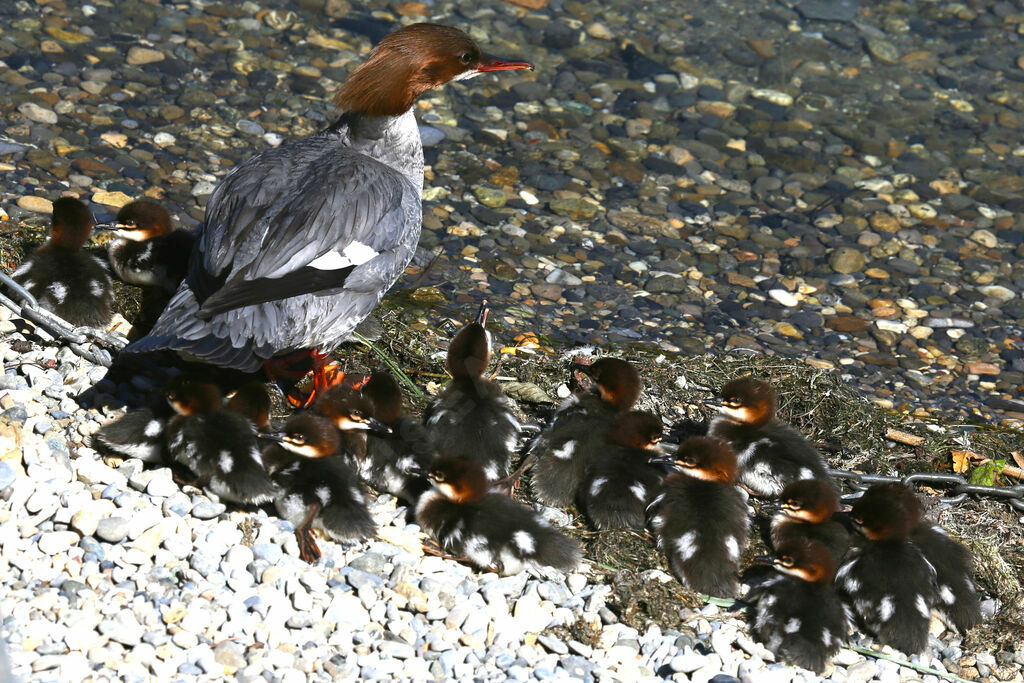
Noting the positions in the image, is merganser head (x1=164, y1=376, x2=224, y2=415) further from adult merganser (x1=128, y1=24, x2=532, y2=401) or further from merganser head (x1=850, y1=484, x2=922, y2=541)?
merganser head (x1=850, y1=484, x2=922, y2=541)

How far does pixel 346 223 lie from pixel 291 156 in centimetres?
52

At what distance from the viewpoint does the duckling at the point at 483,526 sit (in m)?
3.98

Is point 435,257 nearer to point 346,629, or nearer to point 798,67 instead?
point 346,629

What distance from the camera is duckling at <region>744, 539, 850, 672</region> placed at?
150 inches

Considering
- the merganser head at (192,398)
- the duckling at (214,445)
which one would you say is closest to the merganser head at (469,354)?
the duckling at (214,445)

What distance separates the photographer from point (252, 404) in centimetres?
441

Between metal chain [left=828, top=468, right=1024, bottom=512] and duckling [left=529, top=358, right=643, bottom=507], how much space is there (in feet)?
3.03

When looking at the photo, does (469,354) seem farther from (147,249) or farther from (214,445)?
(147,249)

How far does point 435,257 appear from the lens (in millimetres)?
7023

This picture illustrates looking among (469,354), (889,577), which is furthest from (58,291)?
(889,577)

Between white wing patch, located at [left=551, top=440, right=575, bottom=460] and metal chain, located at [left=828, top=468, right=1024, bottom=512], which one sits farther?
metal chain, located at [left=828, top=468, right=1024, bottom=512]

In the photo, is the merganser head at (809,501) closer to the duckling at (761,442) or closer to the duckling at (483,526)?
the duckling at (761,442)

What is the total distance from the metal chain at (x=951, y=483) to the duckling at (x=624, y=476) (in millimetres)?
810

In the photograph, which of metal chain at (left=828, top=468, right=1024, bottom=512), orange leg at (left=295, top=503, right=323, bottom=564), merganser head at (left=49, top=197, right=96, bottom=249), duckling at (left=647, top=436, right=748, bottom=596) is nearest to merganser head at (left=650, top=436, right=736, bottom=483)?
duckling at (left=647, top=436, right=748, bottom=596)
